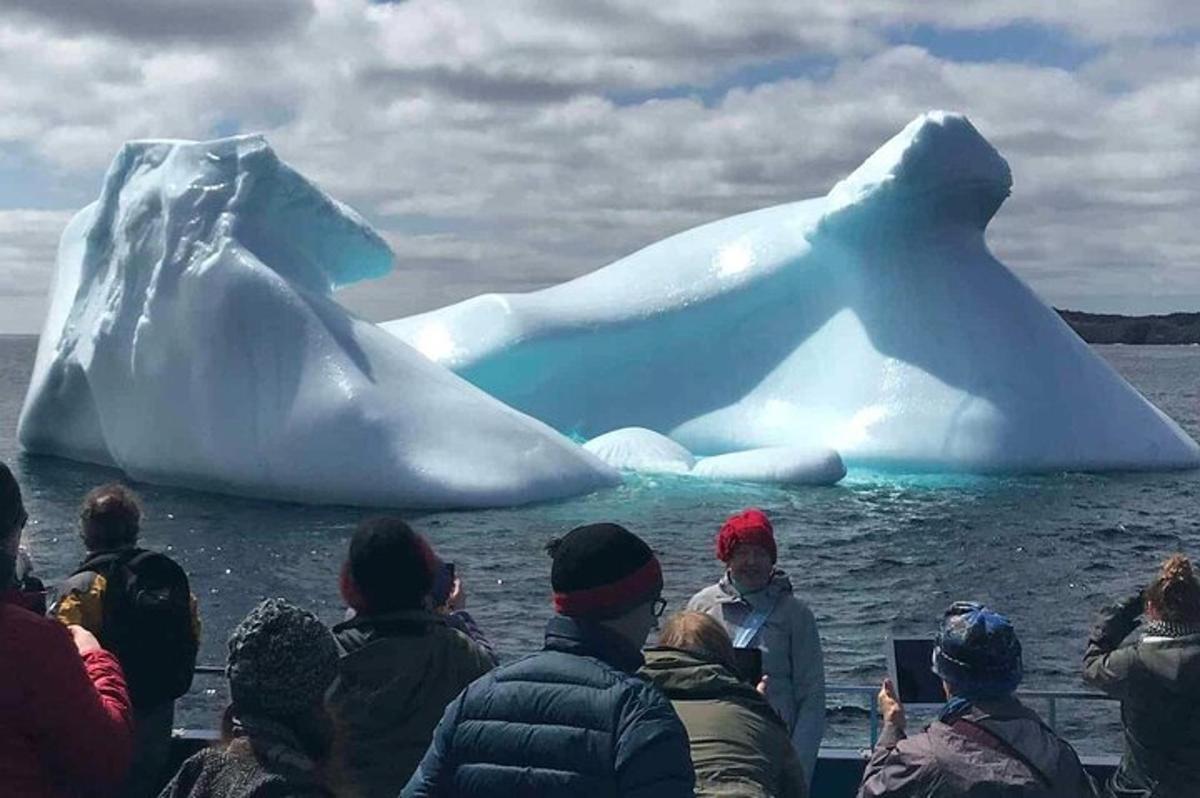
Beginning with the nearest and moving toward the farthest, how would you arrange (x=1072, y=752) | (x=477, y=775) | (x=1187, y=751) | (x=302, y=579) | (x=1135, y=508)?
(x=477, y=775) < (x=1072, y=752) < (x=1187, y=751) < (x=302, y=579) < (x=1135, y=508)

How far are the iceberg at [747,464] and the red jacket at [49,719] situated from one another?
54.8 ft

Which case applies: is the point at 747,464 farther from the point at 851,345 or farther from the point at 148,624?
the point at 148,624

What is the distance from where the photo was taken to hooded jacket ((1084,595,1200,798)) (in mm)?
3086

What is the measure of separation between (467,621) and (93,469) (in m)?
19.0

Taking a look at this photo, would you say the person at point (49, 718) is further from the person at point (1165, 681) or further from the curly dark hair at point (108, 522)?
the person at point (1165, 681)

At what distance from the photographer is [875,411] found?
20109 mm

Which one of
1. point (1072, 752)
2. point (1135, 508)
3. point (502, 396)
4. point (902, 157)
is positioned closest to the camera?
point (1072, 752)

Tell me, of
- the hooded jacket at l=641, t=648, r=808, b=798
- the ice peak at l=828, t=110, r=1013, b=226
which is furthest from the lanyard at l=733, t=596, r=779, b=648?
the ice peak at l=828, t=110, r=1013, b=226

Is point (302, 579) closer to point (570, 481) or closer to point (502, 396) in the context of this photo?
point (570, 481)

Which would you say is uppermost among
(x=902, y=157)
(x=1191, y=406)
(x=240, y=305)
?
(x=902, y=157)

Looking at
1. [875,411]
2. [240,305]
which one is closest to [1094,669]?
[240,305]

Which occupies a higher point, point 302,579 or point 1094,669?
point 1094,669

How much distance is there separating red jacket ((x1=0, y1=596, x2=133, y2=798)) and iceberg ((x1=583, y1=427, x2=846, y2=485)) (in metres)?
Answer: 16.7

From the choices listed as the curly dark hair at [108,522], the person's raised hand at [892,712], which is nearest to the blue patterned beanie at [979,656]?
the person's raised hand at [892,712]
